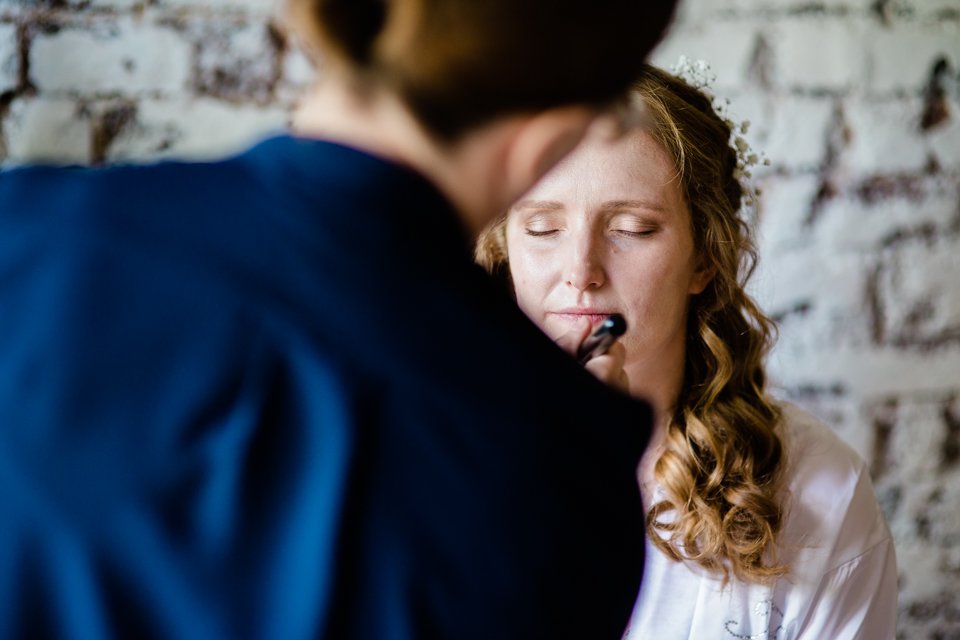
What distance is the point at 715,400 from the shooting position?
1.32 metres

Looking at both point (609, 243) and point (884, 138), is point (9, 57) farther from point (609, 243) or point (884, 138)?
point (884, 138)

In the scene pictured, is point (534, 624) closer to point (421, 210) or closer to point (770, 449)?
point (421, 210)

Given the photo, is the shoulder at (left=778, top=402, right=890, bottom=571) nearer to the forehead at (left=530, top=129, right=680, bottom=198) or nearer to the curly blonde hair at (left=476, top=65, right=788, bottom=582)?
the curly blonde hair at (left=476, top=65, right=788, bottom=582)

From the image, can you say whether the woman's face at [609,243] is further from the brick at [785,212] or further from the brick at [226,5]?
the brick at [226,5]

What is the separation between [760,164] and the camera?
1.59m

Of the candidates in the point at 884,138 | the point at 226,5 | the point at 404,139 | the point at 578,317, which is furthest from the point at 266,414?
the point at 884,138

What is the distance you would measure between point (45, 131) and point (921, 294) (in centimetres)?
145

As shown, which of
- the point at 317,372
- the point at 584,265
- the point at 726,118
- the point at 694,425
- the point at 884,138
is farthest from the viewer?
the point at 884,138

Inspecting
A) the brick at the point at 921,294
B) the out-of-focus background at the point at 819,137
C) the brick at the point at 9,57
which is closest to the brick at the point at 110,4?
the out-of-focus background at the point at 819,137

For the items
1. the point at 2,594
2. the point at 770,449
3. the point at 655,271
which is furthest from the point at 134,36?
the point at 2,594

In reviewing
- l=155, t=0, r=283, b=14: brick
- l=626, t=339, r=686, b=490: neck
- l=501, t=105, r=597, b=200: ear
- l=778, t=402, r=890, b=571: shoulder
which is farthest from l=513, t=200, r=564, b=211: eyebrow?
l=501, t=105, r=597, b=200: ear

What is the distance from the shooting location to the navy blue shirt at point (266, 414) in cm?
47

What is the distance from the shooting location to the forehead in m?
1.21

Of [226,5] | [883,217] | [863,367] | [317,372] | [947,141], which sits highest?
[226,5]
